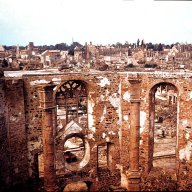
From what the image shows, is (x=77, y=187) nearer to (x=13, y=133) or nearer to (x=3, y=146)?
(x=13, y=133)

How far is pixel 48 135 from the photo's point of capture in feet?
40.5

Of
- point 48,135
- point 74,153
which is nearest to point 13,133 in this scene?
point 48,135

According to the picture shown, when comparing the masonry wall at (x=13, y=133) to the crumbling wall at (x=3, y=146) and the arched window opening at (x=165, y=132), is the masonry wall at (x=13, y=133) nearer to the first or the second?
the crumbling wall at (x=3, y=146)

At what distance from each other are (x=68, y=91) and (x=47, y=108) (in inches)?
62.5

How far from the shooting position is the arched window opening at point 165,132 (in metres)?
17.8

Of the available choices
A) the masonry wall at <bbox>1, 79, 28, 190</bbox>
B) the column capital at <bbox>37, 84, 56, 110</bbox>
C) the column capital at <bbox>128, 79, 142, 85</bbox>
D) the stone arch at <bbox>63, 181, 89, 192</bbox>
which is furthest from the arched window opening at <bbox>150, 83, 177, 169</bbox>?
the masonry wall at <bbox>1, 79, 28, 190</bbox>

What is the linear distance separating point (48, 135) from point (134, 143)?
12.6 ft

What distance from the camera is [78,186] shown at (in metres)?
15.3

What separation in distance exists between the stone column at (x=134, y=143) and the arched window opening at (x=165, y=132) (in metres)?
0.81

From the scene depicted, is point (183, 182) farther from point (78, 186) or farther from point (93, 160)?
point (78, 186)

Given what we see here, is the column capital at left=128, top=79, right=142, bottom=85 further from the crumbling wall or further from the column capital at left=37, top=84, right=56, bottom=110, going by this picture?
the crumbling wall

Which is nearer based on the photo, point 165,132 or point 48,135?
point 48,135

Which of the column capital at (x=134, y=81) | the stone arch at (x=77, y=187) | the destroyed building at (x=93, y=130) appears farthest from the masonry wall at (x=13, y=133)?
the column capital at (x=134, y=81)

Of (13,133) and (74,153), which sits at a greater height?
(13,133)
